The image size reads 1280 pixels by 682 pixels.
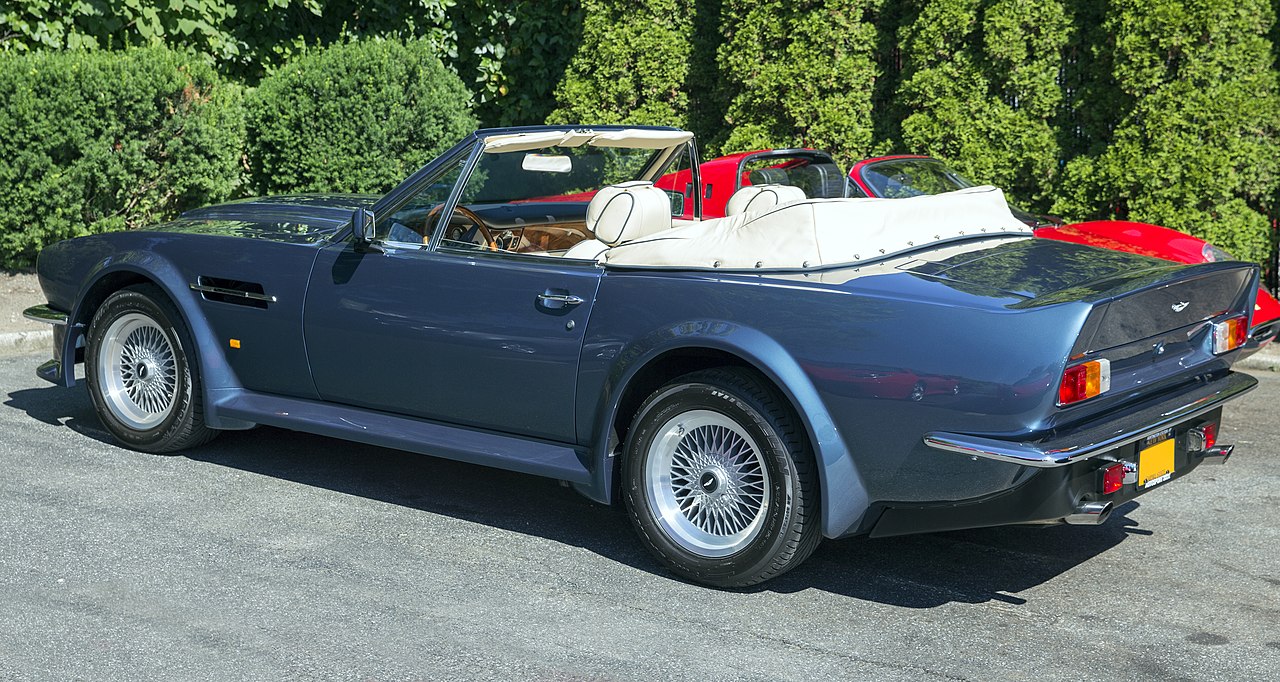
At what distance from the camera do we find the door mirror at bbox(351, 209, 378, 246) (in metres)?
5.27

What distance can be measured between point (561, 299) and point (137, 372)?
91.9 inches

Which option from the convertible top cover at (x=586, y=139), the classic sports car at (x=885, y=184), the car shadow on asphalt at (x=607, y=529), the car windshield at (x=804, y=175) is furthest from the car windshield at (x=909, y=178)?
the car shadow on asphalt at (x=607, y=529)

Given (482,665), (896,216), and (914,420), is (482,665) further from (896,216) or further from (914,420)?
(896,216)

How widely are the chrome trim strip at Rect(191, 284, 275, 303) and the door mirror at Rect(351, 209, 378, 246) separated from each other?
510 mm

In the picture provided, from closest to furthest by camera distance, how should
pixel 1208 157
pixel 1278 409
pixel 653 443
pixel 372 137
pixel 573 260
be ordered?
1. pixel 653 443
2. pixel 573 260
3. pixel 1278 409
4. pixel 1208 157
5. pixel 372 137

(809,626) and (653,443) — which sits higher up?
(653,443)

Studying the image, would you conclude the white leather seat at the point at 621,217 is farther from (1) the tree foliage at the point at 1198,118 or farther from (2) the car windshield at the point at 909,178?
(1) the tree foliage at the point at 1198,118

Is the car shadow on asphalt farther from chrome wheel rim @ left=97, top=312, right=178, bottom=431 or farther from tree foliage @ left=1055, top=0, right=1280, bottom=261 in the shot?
tree foliage @ left=1055, top=0, right=1280, bottom=261

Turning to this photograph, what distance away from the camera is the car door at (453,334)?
15.8 ft

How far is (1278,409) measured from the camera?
7.33 meters

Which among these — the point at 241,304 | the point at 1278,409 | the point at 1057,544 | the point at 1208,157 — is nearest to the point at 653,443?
the point at 1057,544

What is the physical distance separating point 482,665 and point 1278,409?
5.29 m

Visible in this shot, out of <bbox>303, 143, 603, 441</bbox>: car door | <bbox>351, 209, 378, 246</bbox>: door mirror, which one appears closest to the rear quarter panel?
<bbox>303, 143, 603, 441</bbox>: car door

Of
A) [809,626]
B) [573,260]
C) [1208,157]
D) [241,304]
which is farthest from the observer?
[1208,157]
